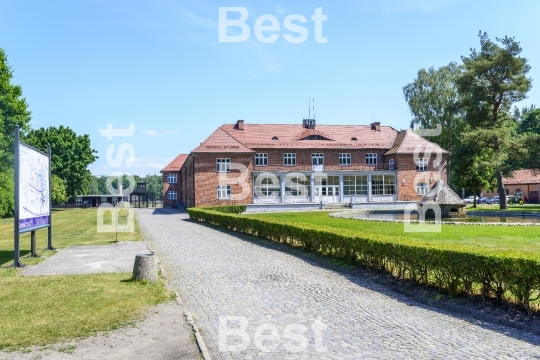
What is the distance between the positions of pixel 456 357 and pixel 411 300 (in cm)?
302

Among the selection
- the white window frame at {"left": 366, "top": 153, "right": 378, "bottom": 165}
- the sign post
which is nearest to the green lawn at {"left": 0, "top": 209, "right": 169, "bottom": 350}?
the sign post

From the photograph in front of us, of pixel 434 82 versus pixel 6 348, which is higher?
pixel 434 82

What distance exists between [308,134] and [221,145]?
10.8 m

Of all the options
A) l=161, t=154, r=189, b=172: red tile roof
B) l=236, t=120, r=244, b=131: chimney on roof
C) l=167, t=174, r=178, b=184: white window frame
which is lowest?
l=167, t=174, r=178, b=184: white window frame

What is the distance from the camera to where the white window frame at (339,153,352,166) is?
171 ft

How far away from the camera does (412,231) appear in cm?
1880

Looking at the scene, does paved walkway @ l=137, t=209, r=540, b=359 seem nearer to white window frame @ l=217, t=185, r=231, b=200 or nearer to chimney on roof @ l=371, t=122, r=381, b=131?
white window frame @ l=217, t=185, r=231, b=200

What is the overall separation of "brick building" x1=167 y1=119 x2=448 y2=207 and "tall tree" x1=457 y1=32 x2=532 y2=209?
11893mm

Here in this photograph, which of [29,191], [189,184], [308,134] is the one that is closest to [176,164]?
[189,184]

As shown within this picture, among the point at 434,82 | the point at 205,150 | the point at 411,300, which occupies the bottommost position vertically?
the point at 411,300

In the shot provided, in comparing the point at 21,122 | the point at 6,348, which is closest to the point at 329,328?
the point at 6,348

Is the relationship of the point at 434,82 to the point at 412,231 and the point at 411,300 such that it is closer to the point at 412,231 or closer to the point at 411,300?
the point at 412,231

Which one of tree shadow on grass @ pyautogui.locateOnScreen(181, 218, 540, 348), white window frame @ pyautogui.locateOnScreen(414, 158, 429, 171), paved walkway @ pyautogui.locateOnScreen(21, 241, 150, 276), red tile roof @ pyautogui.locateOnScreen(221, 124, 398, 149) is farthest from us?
white window frame @ pyautogui.locateOnScreen(414, 158, 429, 171)

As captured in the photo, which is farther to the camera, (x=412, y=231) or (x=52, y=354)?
(x=412, y=231)
